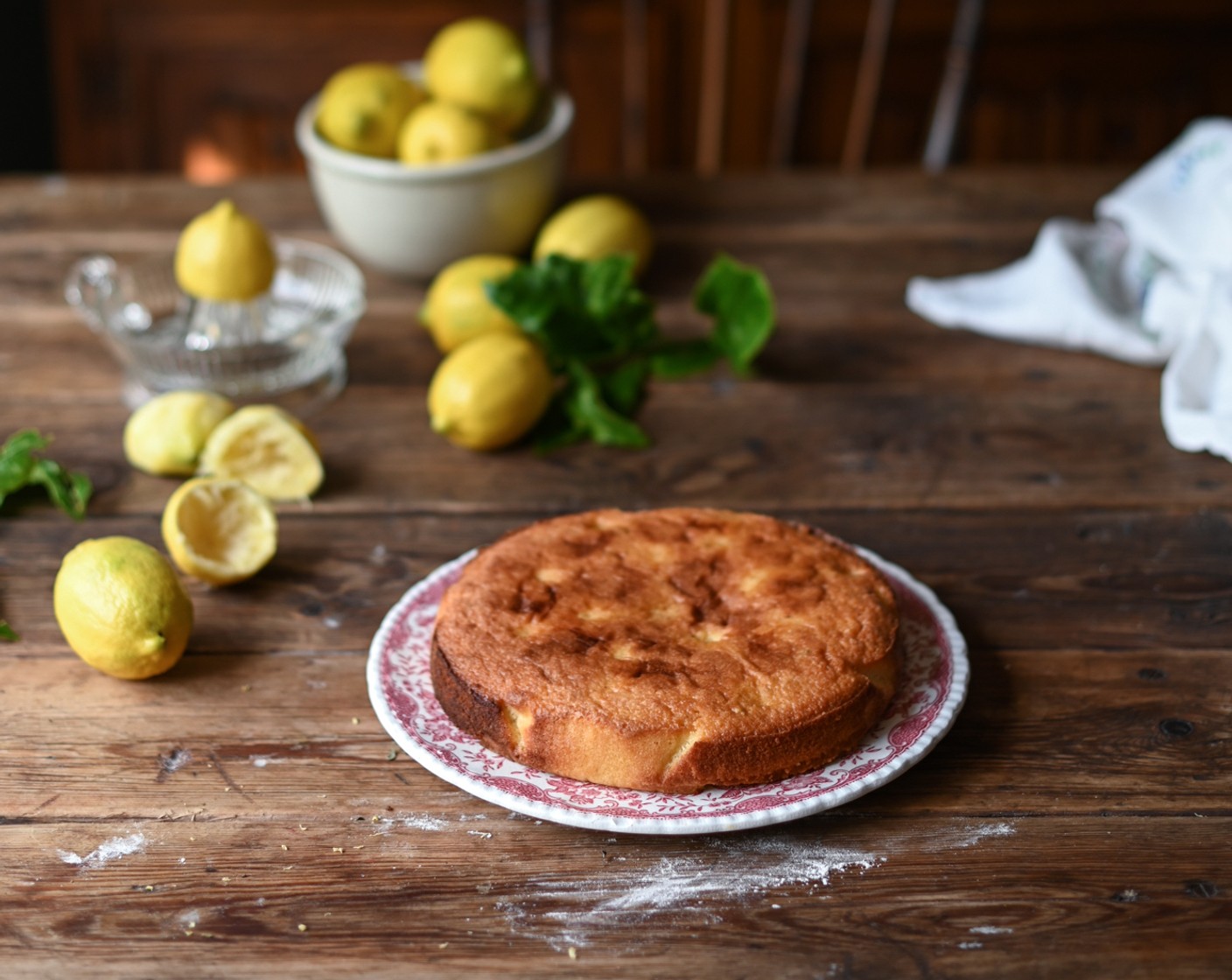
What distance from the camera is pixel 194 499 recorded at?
1.28 m

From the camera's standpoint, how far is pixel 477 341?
154 centimetres

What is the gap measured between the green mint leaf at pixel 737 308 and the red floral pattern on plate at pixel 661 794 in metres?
0.58

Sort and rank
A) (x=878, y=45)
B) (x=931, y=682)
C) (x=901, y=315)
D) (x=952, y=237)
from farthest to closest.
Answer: (x=878, y=45)
(x=952, y=237)
(x=901, y=315)
(x=931, y=682)

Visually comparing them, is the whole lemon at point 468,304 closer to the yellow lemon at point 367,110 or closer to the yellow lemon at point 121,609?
the yellow lemon at point 367,110

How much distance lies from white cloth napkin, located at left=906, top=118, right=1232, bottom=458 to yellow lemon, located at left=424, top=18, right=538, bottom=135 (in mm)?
659

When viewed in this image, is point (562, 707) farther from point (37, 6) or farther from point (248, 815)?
point (37, 6)

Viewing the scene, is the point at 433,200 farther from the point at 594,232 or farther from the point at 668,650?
the point at 668,650

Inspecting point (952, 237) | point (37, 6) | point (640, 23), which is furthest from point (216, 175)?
point (952, 237)

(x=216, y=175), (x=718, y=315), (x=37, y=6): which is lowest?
(x=216, y=175)

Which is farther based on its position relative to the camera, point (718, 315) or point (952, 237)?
point (952, 237)

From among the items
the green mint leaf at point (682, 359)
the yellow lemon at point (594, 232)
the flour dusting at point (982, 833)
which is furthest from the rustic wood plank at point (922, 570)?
the yellow lemon at point (594, 232)

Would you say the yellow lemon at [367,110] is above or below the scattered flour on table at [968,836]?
above

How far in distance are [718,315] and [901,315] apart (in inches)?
12.6

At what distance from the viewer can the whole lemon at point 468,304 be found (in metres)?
1.67
